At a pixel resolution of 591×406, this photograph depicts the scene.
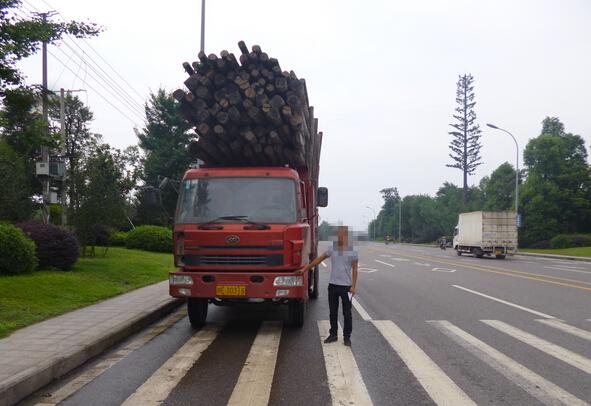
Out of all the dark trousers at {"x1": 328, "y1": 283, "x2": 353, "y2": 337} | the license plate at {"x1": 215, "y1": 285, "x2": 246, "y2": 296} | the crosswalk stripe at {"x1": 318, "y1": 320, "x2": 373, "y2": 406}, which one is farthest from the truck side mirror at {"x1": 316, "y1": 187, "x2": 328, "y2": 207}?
the crosswalk stripe at {"x1": 318, "y1": 320, "x2": 373, "y2": 406}

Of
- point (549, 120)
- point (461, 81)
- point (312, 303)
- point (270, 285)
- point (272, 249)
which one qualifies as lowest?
point (312, 303)

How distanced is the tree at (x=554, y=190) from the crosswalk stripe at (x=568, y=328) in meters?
45.1

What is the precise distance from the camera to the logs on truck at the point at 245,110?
919 cm

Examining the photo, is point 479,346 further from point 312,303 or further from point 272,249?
point 312,303

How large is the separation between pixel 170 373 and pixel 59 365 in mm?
1200

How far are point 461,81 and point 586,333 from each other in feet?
210

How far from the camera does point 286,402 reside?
197 inches

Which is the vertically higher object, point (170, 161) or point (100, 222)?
point (170, 161)

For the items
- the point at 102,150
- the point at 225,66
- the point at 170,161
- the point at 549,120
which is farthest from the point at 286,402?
the point at 549,120

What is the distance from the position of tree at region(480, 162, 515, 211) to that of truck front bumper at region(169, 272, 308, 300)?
2345 inches

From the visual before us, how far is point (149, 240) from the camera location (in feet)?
80.8

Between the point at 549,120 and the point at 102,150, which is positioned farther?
the point at 549,120

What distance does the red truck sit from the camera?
7.90 m

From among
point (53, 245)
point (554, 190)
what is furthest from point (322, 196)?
point (554, 190)
